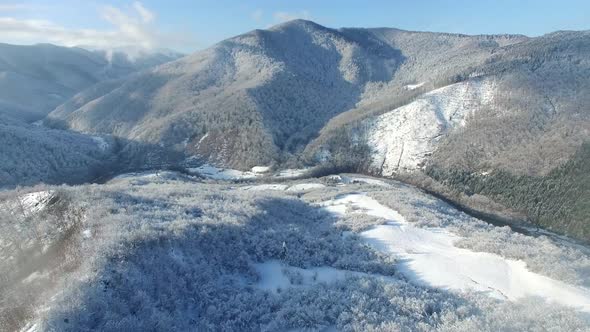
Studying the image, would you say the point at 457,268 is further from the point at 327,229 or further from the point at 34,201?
the point at 34,201

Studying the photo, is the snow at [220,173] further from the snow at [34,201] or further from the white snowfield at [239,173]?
the snow at [34,201]

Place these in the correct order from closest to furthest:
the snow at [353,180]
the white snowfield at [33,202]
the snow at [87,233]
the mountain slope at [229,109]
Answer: the snow at [87,233] → the white snowfield at [33,202] → the snow at [353,180] → the mountain slope at [229,109]

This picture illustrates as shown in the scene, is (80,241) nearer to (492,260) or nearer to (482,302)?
(482,302)

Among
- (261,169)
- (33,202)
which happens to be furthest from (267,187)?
(33,202)

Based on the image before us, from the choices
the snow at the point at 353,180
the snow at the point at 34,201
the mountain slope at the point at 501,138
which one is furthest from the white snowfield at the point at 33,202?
the mountain slope at the point at 501,138

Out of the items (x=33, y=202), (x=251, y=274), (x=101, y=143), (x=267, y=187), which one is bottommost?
(x=267, y=187)

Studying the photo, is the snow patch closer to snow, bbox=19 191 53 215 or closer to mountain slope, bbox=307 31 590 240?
mountain slope, bbox=307 31 590 240

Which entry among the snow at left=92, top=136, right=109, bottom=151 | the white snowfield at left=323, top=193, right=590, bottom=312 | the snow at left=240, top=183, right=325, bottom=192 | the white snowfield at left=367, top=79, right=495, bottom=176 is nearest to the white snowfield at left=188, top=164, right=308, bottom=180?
the snow at left=240, top=183, right=325, bottom=192

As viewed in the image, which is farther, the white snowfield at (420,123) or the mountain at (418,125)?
the white snowfield at (420,123)
